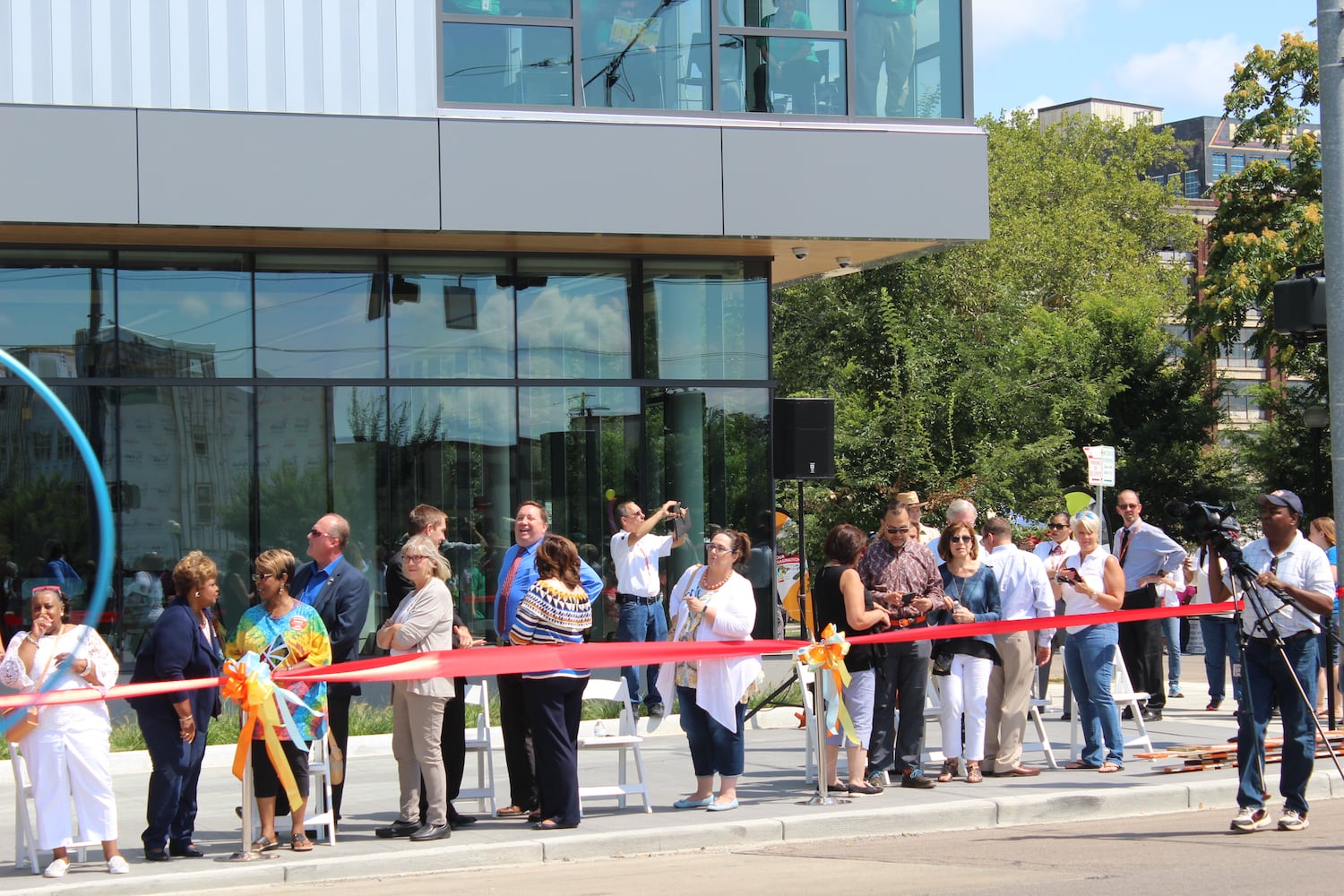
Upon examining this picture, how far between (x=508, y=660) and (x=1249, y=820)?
14.0ft

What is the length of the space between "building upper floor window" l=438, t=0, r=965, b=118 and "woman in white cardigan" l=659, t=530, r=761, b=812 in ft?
23.6

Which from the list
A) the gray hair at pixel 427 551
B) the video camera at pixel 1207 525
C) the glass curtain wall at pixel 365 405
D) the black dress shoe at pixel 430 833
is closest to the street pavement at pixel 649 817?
the black dress shoe at pixel 430 833

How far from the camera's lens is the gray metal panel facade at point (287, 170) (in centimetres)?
1446

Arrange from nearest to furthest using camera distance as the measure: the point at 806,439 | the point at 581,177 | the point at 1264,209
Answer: the point at 581,177
the point at 806,439
the point at 1264,209

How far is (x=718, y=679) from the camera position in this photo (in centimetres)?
964

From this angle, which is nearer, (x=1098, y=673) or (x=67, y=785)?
(x=67, y=785)

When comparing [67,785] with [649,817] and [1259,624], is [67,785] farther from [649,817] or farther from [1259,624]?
[1259,624]

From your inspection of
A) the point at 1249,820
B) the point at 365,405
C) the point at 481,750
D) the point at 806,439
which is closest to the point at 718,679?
the point at 481,750

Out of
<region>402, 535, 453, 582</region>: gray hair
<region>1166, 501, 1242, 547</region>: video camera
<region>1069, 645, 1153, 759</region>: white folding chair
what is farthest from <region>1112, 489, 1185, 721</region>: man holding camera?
<region>402, 535, 453, 582</region>: gray hair

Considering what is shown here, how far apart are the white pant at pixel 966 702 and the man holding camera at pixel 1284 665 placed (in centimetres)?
199

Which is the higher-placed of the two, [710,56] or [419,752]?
[710,56]

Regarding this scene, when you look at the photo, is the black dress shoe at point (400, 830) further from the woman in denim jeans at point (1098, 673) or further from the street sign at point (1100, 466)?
the street sign at point (1100, 466)

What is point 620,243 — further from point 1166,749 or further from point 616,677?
point 1166,749

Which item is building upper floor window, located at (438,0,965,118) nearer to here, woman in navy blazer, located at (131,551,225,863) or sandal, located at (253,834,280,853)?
woman in navy blazer, located at (131,551,225,863)
